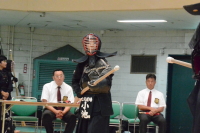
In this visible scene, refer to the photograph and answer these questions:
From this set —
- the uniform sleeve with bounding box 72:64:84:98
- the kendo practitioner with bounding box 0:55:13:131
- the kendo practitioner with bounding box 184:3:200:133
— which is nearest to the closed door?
the kendo practitioner with bounding box 0:55:13:131

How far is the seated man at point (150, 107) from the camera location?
6484 millimetres

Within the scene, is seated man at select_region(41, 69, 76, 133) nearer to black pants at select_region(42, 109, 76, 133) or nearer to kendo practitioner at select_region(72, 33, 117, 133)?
black pants at select_region(42, 109, 76, 133)

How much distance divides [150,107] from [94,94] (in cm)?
286

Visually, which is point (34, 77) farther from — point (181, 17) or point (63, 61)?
point (181, 17)

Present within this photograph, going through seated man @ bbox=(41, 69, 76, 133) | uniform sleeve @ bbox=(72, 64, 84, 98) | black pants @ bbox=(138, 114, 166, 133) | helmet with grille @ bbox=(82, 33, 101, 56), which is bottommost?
black pants @ bbox=(138, 114, 166, 133)

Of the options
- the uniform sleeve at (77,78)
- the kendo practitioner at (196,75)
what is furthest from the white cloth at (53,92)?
the kendo practitioner at (196,75)

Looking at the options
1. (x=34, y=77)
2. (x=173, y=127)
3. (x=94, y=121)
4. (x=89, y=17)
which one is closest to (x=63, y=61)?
(x=34, y=77)

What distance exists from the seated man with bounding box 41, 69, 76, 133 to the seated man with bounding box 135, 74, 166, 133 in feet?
3.89

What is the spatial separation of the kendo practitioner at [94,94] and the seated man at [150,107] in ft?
8.43

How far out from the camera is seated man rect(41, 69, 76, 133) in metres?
6.16

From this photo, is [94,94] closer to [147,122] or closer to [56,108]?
[56,108]

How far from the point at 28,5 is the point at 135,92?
120 inches

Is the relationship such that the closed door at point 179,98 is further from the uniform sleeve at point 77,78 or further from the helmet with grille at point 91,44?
the helmet with grille at point 91,44

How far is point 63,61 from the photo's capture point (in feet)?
29.1
